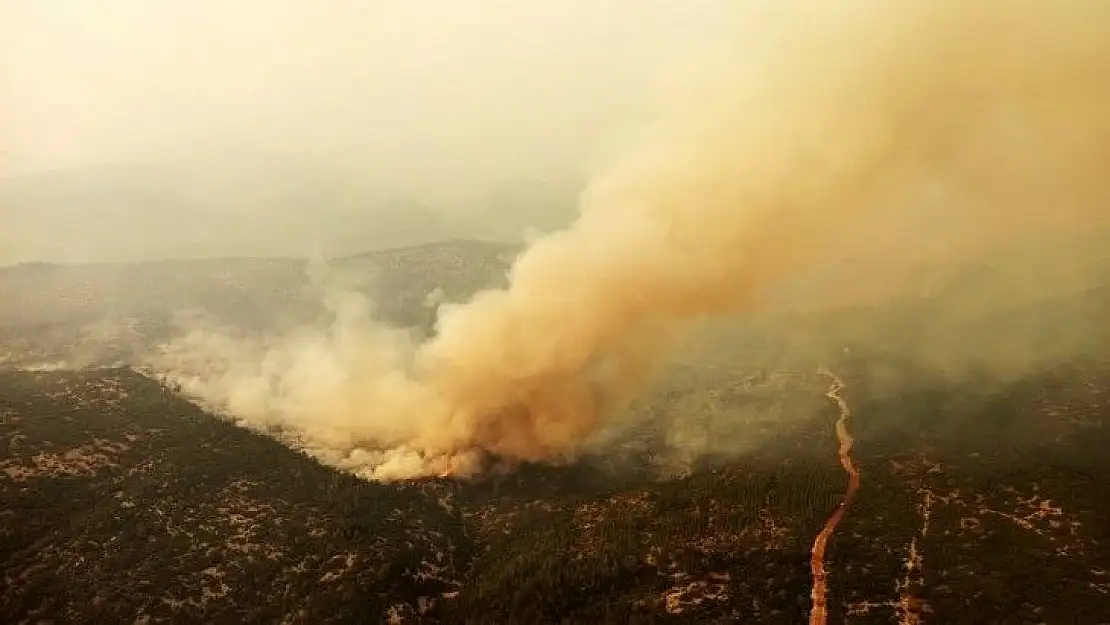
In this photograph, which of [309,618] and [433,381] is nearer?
[309,618]

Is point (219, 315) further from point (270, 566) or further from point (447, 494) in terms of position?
point (270, 566)

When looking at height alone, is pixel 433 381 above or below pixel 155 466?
above

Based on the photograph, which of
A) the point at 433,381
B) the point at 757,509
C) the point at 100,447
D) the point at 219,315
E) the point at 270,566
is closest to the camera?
the point at 270,566

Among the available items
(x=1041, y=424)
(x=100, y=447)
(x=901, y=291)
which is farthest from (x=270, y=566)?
(x=901, y=291)

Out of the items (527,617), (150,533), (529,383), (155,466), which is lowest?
(527,617)

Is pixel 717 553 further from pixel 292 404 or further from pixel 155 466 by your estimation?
pixel 292 404

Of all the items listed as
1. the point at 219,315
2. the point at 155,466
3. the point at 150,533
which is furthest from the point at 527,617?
the point at 219,315

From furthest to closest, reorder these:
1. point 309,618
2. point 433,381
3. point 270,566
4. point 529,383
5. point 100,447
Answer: point 433,381, point 529,383, point 100,447, point 270,566, point 309,618
